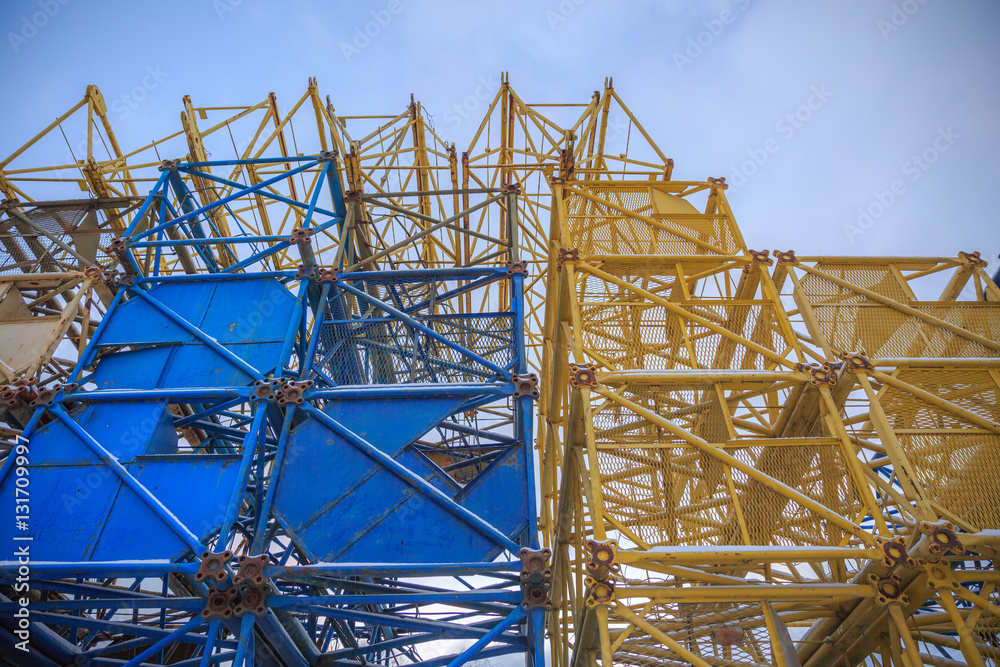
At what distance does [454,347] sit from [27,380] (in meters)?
6.78

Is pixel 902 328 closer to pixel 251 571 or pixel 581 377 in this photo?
pixel 581 377

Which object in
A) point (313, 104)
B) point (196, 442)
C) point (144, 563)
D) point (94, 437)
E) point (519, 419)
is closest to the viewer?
point (144, 563)

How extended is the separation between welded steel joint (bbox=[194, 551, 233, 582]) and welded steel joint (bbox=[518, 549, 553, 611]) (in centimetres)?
365

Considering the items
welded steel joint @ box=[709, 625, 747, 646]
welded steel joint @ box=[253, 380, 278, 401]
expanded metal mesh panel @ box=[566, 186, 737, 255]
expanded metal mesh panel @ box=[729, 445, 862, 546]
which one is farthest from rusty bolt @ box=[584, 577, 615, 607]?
expanded metal mesh panel @ box=[566, 186, 737, 255]

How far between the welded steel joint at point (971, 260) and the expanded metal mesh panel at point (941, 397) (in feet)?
8.25


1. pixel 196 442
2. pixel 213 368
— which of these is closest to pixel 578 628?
pixel 213 368

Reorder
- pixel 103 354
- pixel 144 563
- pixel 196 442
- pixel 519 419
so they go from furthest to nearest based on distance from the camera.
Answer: pixel 196 442
pixel 103 354
pixel 519 419
pixel 144 563

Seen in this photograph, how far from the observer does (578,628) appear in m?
8.18

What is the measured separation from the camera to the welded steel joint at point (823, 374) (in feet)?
24.6

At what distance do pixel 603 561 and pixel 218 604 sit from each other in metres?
4.68

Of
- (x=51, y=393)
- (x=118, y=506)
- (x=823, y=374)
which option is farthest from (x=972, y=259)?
(x=51, y=393)

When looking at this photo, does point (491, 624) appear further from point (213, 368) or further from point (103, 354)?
point (103, 354)

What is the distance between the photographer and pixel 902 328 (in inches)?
347

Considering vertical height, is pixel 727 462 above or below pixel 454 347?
below
